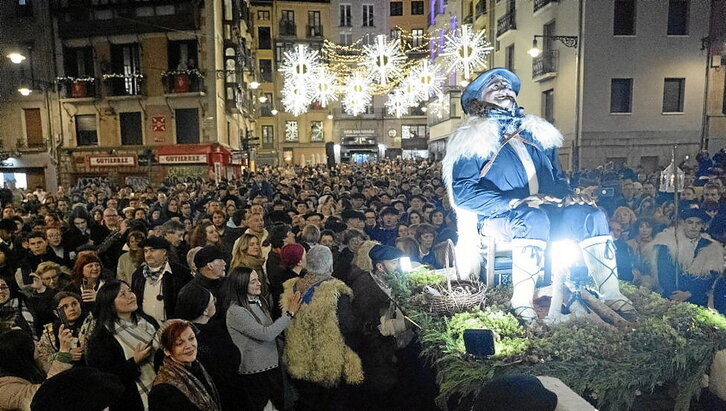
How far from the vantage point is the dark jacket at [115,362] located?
3500 mm

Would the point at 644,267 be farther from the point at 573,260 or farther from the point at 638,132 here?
the point at 638,132

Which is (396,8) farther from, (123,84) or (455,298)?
(455,298)

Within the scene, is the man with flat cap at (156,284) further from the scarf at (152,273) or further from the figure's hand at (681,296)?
the figure's hand at (681,296)

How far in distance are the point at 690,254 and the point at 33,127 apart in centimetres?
3093

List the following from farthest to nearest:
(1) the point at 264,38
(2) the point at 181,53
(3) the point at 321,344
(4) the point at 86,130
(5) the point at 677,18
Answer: (1) the point at 264,38, (4) the point at 86,130, (2) the point at 181,53, (5) the point at 677,18, (3) the point at 321,344

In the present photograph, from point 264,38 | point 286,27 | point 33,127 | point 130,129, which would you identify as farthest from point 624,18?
point 264,38

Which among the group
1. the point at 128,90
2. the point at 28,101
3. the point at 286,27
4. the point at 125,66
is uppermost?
the point at 286,27

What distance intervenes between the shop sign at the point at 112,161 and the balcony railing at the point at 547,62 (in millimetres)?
20602

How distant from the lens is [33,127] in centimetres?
2705

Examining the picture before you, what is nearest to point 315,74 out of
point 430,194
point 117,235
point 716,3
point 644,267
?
point 430,194

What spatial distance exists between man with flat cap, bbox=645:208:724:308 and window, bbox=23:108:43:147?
98.2 feet

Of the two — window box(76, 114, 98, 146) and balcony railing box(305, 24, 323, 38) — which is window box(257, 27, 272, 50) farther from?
window box(76, 114, 98, 146)

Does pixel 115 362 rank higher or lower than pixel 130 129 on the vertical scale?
lower

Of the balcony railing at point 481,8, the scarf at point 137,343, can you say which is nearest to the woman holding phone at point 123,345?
the scarf at point 137,343
